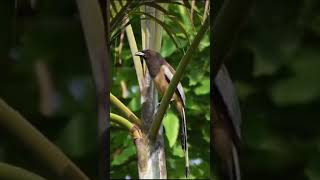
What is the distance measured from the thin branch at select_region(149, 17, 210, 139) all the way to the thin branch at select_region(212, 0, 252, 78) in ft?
0.27

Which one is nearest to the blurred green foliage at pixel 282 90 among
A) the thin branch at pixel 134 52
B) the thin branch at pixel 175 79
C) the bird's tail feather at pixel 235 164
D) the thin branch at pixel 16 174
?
the bird's tail feather at pixel 235 164

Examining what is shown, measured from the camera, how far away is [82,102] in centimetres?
53

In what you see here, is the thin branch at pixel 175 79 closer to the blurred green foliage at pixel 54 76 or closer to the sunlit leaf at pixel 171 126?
the sunlit leaf at pixel 171 126

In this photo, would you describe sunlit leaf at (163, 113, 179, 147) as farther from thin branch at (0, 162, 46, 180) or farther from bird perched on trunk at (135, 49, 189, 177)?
thin branch at (0, 162, 46, 180)

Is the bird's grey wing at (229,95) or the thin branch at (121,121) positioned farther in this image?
the thin branch at (121,121)

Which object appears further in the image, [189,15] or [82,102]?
[189,15]

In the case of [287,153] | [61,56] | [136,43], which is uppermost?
[136,43]

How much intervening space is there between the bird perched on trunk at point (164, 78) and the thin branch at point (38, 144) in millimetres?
226

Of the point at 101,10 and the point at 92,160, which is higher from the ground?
the point at 101,10

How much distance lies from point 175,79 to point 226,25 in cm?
16

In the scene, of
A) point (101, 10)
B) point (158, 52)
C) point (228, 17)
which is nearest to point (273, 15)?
point (228, 17)

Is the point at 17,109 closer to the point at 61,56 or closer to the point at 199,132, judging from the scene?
the point at 61,56

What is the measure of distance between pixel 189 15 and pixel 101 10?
1.17ft

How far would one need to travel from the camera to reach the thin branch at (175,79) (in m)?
0.61
